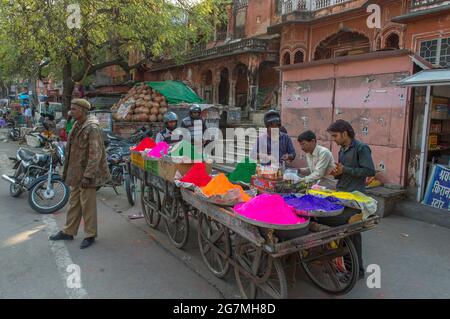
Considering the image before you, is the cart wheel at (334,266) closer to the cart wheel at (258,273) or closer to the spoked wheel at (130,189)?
the cart wheel at (258,273)

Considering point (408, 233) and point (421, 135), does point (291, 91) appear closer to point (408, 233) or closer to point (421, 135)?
point (421, 135)

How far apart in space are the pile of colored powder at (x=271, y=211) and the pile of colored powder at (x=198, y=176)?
45.4 inches

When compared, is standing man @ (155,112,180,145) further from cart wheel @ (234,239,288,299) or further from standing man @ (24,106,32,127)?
standing man @ (24,106,32,127)

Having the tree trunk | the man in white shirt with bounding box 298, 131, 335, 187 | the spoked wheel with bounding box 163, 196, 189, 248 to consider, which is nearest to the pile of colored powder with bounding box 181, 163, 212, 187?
the spoked wheel with bounding box 163, 196, 189, 248

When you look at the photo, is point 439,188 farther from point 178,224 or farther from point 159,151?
point 159,151

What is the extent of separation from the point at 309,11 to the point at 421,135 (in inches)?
401

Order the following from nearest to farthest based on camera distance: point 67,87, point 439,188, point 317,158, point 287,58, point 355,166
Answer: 1. point 355,166
2. point 317,158
3. point 439,188
4. point 287,58
5. point 67,87

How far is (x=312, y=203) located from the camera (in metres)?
3.10

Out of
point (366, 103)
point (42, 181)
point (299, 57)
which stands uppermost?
point (299, 57)

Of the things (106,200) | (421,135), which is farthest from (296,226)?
(106,200)

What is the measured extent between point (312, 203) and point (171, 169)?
1899 millimetres

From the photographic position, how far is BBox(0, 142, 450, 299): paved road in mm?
3668

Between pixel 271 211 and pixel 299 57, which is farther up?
pixel 299 57

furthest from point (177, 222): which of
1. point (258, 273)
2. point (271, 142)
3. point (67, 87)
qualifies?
point (67, 87)
